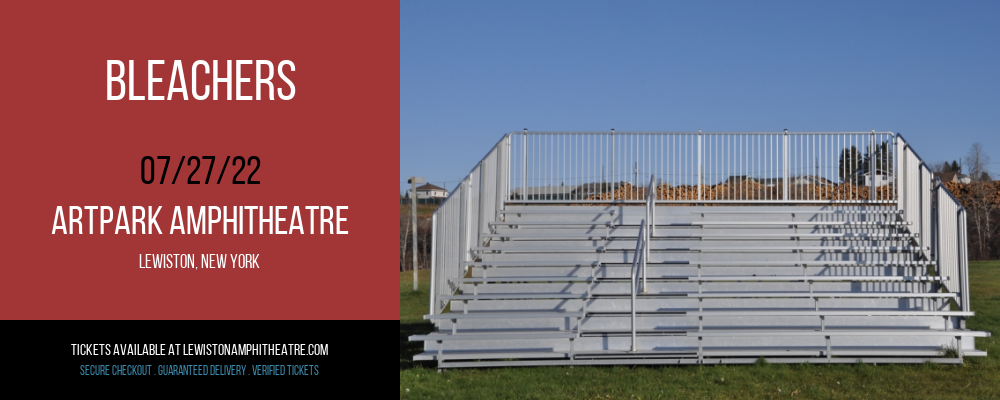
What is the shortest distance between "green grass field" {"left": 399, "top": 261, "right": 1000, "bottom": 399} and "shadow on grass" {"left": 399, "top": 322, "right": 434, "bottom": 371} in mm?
82

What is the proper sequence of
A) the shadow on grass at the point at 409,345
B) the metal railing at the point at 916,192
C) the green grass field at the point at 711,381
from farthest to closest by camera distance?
the metal railing at the point at 916,192 < the shadow on grass at the point at 409,345 < the green grass field at the point at 711,381

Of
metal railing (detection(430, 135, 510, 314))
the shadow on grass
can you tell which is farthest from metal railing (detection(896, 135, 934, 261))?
the shadow on grass

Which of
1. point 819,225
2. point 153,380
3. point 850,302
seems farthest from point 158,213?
point 819,225

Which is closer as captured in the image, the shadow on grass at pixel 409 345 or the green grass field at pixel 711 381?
the green grass field at pixel 711 381

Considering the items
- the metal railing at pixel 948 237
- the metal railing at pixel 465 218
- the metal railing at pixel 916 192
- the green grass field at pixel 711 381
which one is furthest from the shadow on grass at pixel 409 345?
the metal railing at pixel 916 192

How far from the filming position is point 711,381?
27.7 ft

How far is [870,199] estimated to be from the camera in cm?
1363

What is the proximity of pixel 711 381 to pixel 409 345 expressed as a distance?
449cm

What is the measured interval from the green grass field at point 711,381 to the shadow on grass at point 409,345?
0.08 metres

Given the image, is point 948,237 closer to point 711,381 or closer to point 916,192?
point 916,192

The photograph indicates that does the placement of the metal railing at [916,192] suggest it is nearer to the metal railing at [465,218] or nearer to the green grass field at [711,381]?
the green grass field at [711,381]

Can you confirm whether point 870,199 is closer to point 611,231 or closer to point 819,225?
point 819,225

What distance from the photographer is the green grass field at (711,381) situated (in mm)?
7859

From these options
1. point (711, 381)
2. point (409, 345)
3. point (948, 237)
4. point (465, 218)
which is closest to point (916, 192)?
point (948, 237)
